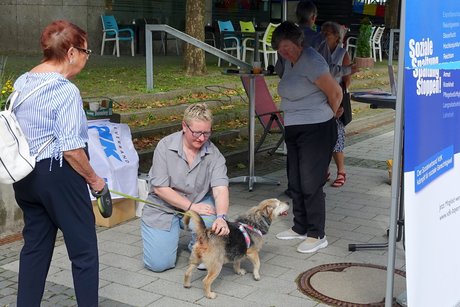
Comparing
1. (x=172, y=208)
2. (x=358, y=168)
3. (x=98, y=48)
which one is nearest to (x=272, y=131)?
(x=358, y=168)

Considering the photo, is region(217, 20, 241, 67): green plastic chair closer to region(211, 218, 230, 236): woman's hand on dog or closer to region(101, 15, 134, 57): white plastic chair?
region(101, 15, 134, 57): white plastic chair

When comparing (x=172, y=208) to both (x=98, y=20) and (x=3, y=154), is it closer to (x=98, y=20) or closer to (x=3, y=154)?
(x=3, y=154)

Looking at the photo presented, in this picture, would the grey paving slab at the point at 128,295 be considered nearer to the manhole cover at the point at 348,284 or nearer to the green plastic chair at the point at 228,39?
the manhole cover at the point at 348,284

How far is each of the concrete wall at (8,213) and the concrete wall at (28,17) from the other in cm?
1065

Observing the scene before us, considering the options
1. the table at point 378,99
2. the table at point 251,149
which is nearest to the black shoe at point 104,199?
the table at point 378,99

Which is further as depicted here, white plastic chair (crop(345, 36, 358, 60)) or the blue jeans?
white plastic chair (crop(345, 36, 358, 60))

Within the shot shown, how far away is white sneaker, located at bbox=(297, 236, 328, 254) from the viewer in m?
5.32

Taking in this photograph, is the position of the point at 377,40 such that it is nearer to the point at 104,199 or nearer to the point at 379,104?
the point at 379,104

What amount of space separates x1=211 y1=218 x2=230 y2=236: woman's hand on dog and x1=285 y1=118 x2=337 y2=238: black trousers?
1054 mm

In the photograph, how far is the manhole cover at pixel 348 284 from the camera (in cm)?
445

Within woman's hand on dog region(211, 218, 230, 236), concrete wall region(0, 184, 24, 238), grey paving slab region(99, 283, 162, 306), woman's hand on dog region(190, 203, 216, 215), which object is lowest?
grey paving slab region(99, 283, 162, 306)

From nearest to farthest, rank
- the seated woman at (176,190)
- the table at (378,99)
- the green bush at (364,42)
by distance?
the seated woman at (176,190)
the table at (378,99)
the green bush at (364,42)

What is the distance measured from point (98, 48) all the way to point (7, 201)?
11.1 metres

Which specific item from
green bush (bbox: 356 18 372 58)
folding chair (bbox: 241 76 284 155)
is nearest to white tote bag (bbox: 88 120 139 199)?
folding chair (bbox: 241 76 284 155)
